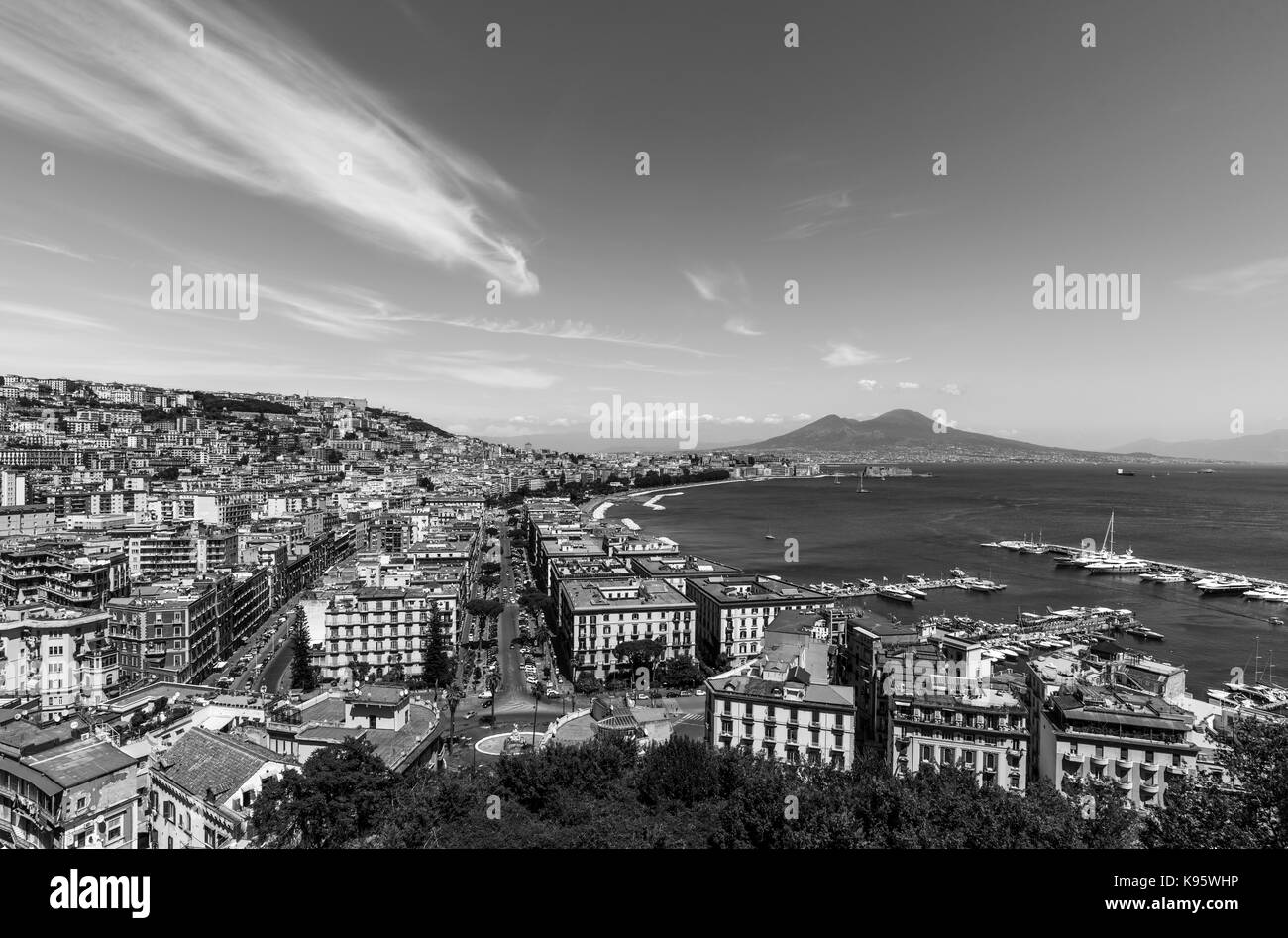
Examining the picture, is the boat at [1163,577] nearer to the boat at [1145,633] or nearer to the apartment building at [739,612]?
the boat at [1145,633]

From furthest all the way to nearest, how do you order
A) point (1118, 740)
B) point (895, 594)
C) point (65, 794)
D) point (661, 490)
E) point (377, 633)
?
point (661, 490) < point (895, 594) < point (377, 633) < point (1118, 740) < point (65, 794)

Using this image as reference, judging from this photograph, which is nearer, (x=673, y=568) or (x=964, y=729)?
(x=964, y=729)

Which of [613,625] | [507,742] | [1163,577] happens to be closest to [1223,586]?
[1163,577]

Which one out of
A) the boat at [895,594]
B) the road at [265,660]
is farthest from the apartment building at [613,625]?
the boat at [895,594]

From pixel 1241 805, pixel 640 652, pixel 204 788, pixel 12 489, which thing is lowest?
pixel 640 652

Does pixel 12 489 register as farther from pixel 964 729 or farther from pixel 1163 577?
pixel 1163 577

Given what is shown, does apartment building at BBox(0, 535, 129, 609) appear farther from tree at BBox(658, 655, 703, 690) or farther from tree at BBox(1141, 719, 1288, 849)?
tree at BBox(1141, 719, 1288, 849)

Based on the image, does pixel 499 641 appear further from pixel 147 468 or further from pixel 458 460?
pixel 458 460

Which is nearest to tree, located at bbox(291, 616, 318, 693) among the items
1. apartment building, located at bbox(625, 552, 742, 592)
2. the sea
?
apartment building, located at bbox(625, 552, 742, 592)
